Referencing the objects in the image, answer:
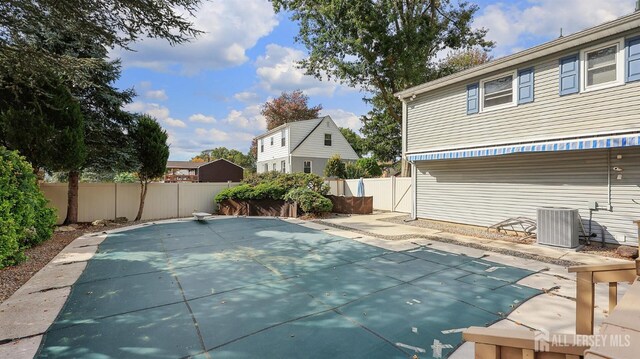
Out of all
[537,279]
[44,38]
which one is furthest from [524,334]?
[44,38]

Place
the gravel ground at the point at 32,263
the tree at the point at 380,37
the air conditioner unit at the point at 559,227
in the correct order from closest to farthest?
the gravel ground at the point at 32,263 < the air conditioner unit at the point at 559,227 < the tree at the point at 380,37

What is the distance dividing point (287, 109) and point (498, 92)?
1091 inches

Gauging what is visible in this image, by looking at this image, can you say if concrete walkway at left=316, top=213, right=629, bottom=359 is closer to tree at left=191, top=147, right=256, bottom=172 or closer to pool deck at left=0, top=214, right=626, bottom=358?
pool deck at left=0, top=214, right=626, bottom=358

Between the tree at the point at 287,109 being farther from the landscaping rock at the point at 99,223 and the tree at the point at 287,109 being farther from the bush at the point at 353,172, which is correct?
the landscaping rock at the point at 99,223

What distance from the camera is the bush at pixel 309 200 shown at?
11.9 m

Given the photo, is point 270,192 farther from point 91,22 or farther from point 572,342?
point 572,342

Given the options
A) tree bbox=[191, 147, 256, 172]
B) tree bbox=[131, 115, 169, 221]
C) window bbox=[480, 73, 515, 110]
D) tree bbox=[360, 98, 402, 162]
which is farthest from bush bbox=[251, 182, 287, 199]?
tree bbox=[191, 147, 256, 172]

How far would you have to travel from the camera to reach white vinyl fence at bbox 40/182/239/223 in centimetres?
1084

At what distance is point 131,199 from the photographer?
40.0 feet

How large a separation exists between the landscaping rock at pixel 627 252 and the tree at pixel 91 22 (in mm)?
10066

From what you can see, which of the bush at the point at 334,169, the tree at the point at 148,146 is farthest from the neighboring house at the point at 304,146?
the tree at the point at 148,146

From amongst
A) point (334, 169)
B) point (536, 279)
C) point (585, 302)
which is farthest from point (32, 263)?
point (334, 169)

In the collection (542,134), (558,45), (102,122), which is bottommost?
(542,134)

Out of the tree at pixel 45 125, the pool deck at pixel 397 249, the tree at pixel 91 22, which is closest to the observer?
the pool deck at pixel 397 249
